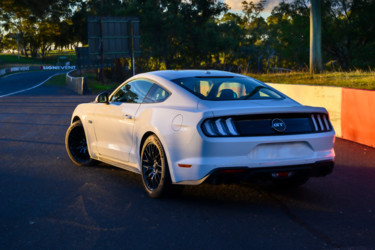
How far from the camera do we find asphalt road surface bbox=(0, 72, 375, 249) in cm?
446

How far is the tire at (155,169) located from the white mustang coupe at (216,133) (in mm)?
11

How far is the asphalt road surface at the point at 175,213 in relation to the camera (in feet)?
14.6

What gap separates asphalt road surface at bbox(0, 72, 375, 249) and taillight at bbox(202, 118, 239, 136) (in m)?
0.83

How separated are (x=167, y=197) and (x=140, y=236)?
4.32 ft

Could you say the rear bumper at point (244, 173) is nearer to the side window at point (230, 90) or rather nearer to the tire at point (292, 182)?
the tire at point (292, 182)

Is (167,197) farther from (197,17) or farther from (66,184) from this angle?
(197,17)

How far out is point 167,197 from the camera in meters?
5.89

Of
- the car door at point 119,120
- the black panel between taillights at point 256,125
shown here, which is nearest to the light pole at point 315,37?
the car door at point 119,120

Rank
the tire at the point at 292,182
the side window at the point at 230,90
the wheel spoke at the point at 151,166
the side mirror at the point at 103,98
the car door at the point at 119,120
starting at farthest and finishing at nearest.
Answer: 1. the side mirror at the point at 103,98
2. the car door at the point at 119,120
3. the tire at the point at 292,182
4. the side window at the point at 230,90
5. the wheel spoke at the point at 151,166

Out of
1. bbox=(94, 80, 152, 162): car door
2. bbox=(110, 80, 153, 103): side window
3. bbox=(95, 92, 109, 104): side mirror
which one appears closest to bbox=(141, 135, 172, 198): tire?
bbox=(94, 80, 152, 162): car door

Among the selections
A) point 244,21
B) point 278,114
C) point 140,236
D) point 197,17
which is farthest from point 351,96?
point 244,21

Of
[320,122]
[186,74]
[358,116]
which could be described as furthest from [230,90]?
[358,116]

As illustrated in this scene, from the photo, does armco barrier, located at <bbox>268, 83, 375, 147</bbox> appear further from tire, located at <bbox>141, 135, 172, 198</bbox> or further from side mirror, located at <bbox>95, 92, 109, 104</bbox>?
tire, located at <bbox>141, 135, 172, 198</bbox>

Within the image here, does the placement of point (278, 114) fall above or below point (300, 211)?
above
